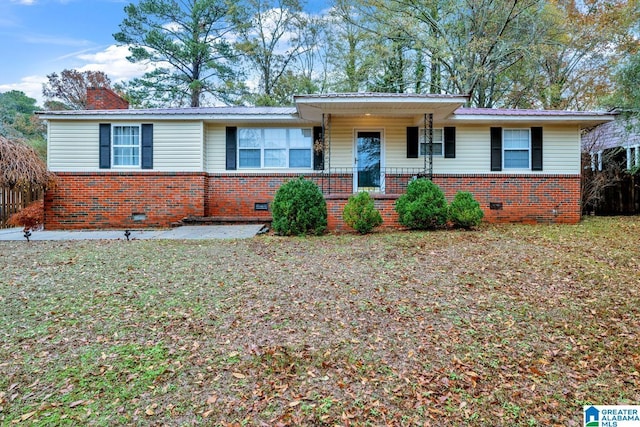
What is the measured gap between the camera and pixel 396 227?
31.1ft

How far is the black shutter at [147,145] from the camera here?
10.5m

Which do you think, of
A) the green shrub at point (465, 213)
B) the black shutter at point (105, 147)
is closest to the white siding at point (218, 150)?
the black shutter at point (105, 147)

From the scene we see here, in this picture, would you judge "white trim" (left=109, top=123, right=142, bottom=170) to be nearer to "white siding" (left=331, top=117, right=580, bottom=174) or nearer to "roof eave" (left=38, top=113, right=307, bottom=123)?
"roof eave" (left=38, top=113, right=307, bottom=123)

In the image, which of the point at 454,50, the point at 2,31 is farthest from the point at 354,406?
the point at 2,31

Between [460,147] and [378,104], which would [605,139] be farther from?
[378,104]

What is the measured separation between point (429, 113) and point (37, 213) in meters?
12.6

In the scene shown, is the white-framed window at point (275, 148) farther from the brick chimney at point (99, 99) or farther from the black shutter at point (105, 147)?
the brick chimney at point (99, 99)

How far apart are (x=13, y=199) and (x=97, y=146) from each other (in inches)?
146

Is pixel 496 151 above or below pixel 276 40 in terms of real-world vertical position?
below

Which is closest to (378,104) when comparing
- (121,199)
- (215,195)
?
(215,195)

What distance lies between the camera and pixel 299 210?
819cm

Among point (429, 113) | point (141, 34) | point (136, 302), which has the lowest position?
point (136, 302)

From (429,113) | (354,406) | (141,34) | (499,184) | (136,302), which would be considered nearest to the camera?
(354,406)

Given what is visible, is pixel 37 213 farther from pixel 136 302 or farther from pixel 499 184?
pixel 499 184
